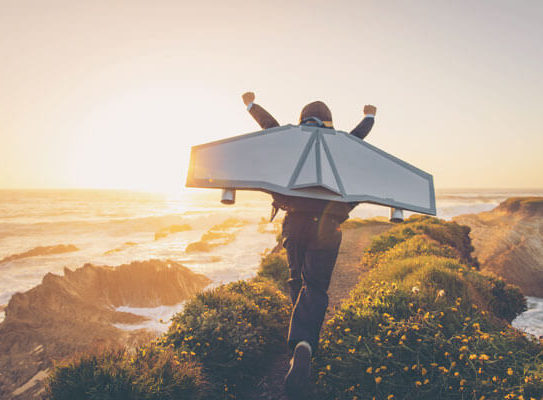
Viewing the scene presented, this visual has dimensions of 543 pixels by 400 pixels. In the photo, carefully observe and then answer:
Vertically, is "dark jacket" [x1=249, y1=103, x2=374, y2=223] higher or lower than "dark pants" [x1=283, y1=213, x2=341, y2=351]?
higher

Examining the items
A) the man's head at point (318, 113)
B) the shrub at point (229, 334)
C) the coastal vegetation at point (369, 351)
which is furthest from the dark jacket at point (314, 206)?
the shrub at point (229, 334)

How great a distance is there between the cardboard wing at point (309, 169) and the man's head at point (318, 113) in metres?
0.25

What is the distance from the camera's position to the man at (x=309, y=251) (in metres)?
2.53

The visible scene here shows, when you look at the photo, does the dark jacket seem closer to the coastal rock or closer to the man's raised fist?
the man's raised fist

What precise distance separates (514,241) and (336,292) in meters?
13.6

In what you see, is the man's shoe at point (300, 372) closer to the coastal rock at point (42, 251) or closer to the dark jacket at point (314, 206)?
the dark jacket at point (314, 206)

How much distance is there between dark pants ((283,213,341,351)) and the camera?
2.64 m

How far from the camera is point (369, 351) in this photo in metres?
2.86

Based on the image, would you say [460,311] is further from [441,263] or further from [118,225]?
[118,225]

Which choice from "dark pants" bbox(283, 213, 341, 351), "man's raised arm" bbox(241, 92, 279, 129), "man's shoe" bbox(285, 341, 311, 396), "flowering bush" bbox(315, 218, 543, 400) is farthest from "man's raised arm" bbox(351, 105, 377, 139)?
"man's shoe" bbox(285, 341, 311, 396)

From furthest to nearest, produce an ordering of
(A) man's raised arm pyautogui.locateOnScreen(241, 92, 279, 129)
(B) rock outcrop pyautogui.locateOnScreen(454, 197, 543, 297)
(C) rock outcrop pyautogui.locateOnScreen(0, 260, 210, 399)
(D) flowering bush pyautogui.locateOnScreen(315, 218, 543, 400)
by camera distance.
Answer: (B) rock outcrop pyautogui.locateOnScreen(454, 197, 543, 297), (C) rock outcrop pyautogui.locateOnScreen(0, 260, 210, 399), (A) man's raised arm pyautogui.locateOnScreen(241, 92, 279, 129), (D) flowering bush pyautogui.locateOnScreen(315, 218, 543, 400)

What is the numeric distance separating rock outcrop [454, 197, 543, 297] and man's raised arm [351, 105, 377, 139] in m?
12.8

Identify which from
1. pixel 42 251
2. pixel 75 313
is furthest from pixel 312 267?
pixel 42 251

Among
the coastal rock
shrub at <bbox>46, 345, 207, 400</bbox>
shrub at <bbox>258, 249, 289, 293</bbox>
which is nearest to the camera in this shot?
shrub at <bbox>46, 345, 207, 400</bbox>
